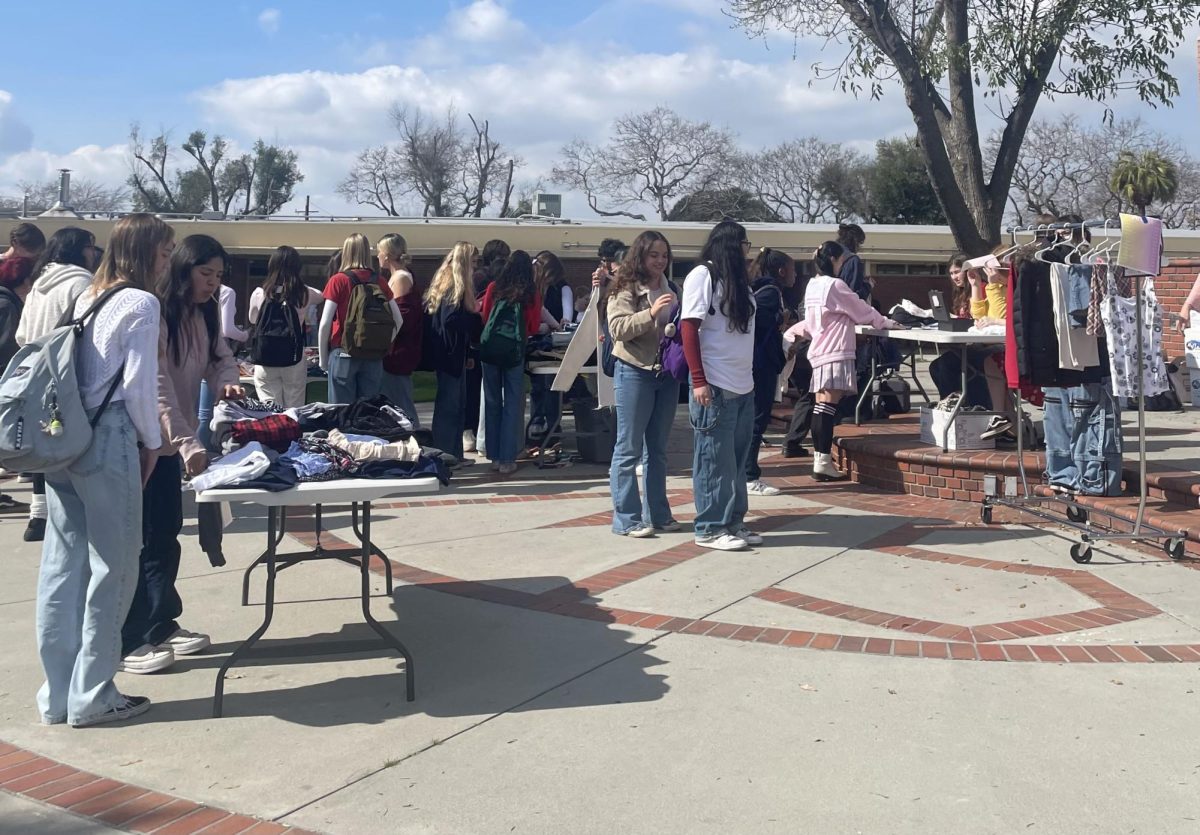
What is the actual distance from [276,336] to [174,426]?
16.1 feet

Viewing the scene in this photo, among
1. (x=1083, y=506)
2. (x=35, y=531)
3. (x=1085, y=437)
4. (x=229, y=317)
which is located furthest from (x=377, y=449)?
(x=229, y=317)

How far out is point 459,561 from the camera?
269 inches

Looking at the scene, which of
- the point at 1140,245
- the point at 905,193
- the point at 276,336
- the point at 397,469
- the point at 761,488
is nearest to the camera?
the point at 397,469

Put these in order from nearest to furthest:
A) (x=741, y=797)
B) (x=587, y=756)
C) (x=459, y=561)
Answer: (x=741, y=797) → (x=587, y=756) → (x=459, y=561)

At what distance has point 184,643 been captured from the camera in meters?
5.14

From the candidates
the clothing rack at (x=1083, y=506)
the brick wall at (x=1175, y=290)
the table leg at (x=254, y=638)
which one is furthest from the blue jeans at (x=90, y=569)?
the brick wall at (x=1175, y=290)

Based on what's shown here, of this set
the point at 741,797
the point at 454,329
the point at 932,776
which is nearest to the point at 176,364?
the point at 741,797

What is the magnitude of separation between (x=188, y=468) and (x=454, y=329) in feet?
17.4

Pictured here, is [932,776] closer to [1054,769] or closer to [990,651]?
[1054,769]

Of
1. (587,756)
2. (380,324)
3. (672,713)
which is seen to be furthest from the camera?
(380,324)

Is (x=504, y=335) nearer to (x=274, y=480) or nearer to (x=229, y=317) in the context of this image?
(x=229, y=317)

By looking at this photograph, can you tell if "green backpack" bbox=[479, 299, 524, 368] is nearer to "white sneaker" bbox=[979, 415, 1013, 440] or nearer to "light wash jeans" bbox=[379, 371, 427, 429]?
"light wash jeans" bbox=[379, 371, 427, 429]

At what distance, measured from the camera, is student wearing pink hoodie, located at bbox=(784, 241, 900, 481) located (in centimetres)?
880

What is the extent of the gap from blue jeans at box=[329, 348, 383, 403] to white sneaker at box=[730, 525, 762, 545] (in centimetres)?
362
